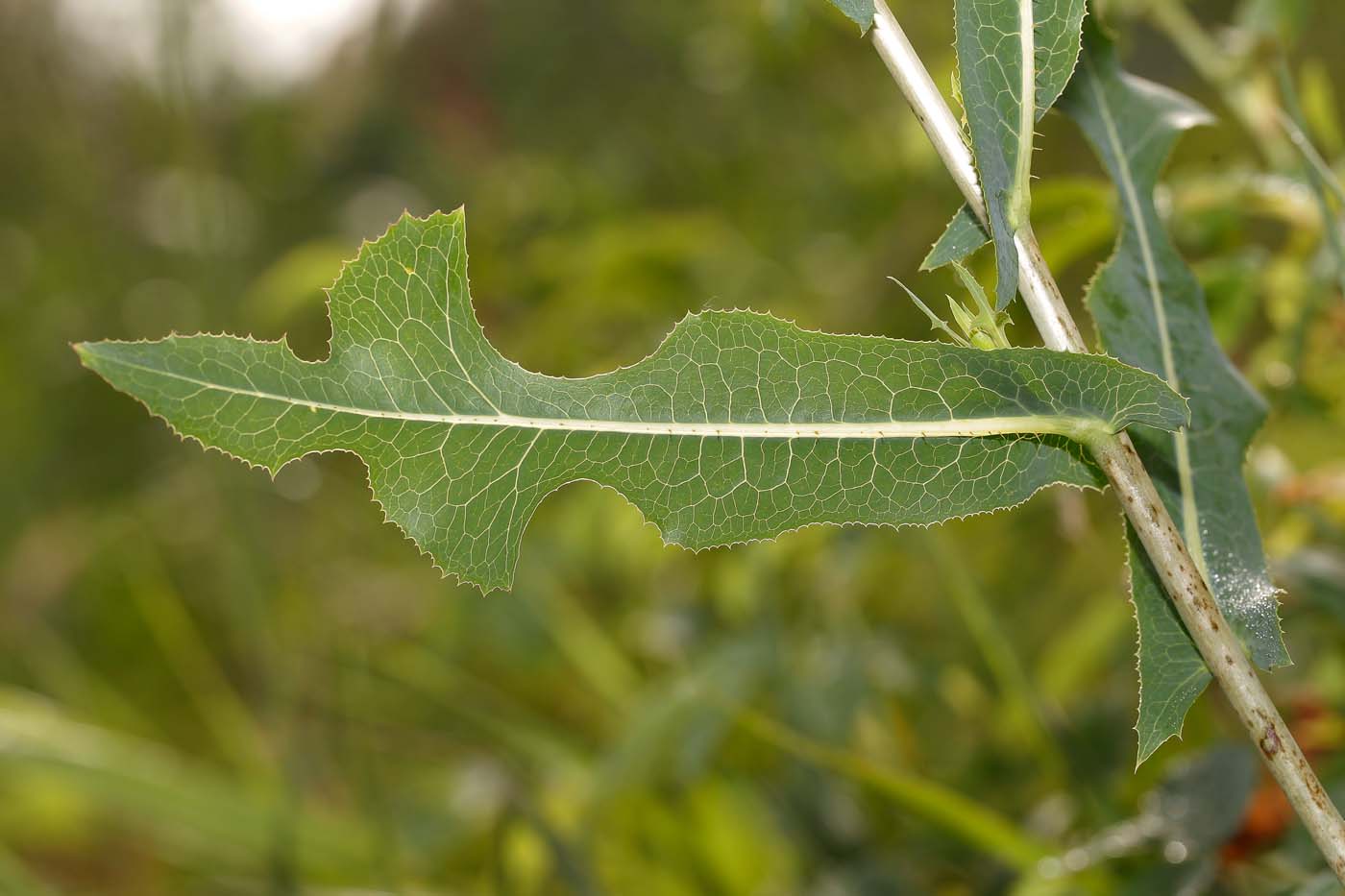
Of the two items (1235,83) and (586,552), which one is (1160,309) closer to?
(1235,83)

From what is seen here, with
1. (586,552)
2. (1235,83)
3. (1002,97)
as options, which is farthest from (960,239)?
(586,552)

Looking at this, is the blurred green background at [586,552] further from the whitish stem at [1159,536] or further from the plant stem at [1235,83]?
the whitish stem at [1159,536]

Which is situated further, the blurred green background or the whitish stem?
the blurred green background

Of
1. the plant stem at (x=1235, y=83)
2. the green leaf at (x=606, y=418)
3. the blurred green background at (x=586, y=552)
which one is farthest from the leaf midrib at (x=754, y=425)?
the plant stem at (x=1235, y=83)

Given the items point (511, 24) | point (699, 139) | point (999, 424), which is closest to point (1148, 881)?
point (999, 424)

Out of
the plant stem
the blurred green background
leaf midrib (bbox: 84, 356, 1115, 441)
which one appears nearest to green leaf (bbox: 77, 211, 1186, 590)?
leaf midrib (bbox: 84, 356, 1115, 441)

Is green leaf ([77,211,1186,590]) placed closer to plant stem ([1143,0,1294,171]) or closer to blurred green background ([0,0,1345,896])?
blurred green background ([0,0,1345,896])
